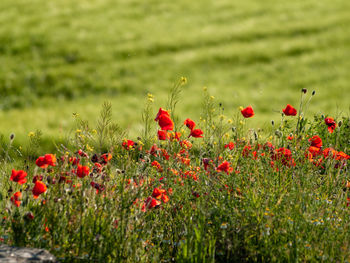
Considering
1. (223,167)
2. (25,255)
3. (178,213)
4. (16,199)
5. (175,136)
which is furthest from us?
(175,136)

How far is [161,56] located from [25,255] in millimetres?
12011

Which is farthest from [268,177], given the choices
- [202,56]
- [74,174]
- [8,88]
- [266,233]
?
[202,56]

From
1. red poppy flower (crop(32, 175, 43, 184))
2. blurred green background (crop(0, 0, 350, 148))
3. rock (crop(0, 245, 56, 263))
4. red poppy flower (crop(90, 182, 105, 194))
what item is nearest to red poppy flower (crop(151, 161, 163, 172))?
red poppy flower (crop(90, 182, 105, 194))

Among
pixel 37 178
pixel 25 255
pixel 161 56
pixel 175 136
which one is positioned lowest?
pixel 25 255

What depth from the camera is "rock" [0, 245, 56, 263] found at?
3098 millimetres

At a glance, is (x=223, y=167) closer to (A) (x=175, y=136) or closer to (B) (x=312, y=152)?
(A) (x=175, y=136)

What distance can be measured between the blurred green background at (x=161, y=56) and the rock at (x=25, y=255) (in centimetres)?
620

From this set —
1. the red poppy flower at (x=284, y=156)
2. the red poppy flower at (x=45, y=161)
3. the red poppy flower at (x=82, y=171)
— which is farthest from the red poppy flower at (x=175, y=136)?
the red poppy flower at (x=45, y=161)

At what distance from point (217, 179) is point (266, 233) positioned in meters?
0.67

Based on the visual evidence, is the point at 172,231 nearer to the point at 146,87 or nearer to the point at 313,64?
the point at 146,87

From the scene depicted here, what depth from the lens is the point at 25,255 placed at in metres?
3.14

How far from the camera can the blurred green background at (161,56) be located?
12.1 metres

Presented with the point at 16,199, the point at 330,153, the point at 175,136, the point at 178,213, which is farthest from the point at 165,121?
the point at 330,153

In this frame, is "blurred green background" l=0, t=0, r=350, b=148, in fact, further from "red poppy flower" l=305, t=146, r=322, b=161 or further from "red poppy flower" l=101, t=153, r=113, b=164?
"red poppy flower" l=305, t=146, r=322, b=161
